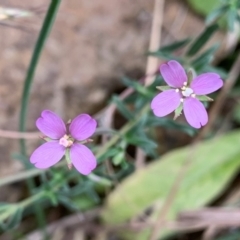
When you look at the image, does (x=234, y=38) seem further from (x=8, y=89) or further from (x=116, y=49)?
(x=8, y=89)

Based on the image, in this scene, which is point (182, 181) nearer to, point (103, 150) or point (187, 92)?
point (103, 150)

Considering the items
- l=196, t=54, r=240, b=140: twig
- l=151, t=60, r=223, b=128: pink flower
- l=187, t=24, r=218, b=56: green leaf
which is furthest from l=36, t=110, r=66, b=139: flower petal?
l=196, t=54, r=240, b=140: twig

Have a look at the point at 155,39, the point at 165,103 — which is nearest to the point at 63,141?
the point at 165,103

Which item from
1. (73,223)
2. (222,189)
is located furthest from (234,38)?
(73,223)

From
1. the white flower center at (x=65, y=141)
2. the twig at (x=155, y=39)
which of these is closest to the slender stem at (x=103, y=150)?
the white flower center at (x=65, y=141)

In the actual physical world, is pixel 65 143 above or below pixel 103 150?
below

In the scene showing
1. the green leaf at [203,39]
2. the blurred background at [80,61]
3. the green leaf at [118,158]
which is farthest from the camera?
the blurred background at [80,61]

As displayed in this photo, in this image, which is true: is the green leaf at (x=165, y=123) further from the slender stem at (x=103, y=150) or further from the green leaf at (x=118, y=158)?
the green leaf at (x=118, y=158)
